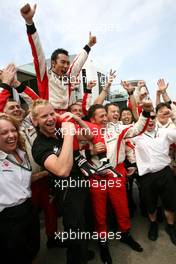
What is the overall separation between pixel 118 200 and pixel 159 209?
1.07m

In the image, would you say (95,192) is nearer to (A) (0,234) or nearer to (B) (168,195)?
(B) (168,195)

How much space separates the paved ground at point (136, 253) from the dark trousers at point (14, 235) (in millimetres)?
1031

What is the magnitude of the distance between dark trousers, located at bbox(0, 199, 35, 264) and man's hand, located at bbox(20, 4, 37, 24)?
5.79ft

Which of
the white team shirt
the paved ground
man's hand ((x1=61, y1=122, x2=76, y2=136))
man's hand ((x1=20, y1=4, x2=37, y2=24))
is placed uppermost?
man's hand ((x1=20, y1=4, x2=37, y2=24))

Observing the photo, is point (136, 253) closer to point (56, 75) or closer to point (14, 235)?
point (14, 235)

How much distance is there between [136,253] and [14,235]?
1.57 m

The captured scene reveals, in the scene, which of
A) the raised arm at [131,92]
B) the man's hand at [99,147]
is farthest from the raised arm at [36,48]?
the raised arm at [131,92]

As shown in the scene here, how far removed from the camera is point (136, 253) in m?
2.73

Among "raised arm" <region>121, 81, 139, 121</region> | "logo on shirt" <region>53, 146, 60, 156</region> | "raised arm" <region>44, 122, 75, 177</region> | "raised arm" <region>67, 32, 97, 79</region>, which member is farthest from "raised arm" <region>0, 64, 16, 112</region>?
"raised arm" <region>121, 81, 139, 121</region>

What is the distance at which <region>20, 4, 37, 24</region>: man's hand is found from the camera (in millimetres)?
2307

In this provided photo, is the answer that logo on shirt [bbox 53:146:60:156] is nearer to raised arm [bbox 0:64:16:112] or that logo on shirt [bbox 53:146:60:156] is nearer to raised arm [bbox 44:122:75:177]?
raised arm [bbox 44:122:75:177]

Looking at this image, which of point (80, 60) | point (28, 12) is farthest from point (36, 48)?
point (80, 60)

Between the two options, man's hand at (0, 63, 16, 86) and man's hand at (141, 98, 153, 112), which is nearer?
man's hand at (0, 63, 16, 86)

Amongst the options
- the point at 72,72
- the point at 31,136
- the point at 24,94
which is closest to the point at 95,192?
the point at 31,136
